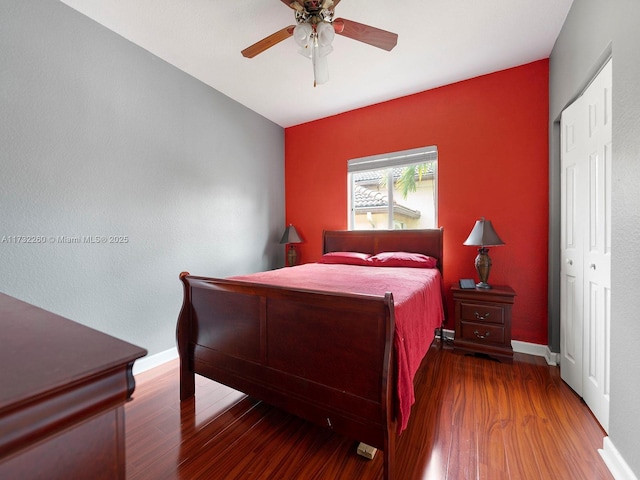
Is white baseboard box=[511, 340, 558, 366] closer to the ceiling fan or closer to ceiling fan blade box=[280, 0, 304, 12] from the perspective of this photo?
the ceiling fan

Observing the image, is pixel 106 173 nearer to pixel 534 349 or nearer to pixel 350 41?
pixel 350 41

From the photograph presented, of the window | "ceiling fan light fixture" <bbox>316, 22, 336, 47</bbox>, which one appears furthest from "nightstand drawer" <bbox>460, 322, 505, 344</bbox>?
"ceiling fan light fixture" <bbox>316, 22, 336, 47</bbox>

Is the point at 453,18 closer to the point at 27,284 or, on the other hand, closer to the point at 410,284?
the point at 410,284

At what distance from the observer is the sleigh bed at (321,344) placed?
1.25m

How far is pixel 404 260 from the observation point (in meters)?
2.88

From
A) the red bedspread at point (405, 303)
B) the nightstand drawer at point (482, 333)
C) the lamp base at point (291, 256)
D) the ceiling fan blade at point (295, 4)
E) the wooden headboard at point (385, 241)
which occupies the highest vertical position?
the ceiling fan blade at point (295, 4)

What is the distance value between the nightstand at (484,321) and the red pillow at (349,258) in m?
0.97

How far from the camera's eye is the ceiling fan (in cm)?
172

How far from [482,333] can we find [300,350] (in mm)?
1914

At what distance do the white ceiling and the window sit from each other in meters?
0.78

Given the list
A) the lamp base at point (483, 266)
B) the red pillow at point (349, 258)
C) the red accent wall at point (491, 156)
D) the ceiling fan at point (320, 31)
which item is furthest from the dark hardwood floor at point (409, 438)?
the ceiling fan at point (320, 31)

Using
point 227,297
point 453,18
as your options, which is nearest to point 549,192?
point 453,18

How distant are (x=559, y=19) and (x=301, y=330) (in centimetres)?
298

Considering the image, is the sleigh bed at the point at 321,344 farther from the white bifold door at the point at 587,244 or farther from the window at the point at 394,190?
the window at the point at 394,190
